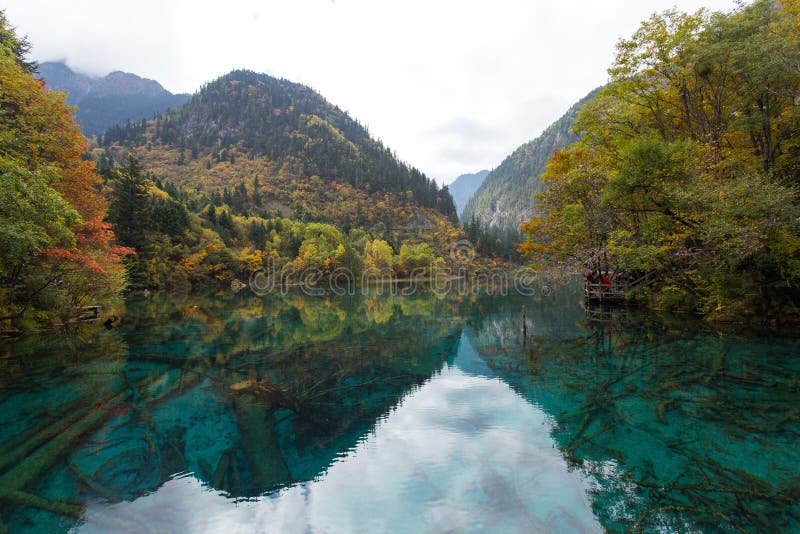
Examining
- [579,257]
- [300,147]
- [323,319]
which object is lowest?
[323,319]

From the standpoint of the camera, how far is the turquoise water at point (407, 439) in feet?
20.4

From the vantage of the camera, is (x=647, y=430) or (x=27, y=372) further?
(x=27, y=372)

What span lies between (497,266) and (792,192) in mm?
118244

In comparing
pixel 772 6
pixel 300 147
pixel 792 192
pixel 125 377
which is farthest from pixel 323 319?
pixel 300 147

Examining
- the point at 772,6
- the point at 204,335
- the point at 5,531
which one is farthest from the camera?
the point at 204,335

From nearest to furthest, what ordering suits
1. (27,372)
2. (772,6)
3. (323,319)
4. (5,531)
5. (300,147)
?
(5,531)
(27,372)
(772,6)
(323,319)
(300,147)

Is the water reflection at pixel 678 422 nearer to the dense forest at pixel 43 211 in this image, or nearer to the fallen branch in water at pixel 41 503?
the fallen branch in water at pixel 41 503

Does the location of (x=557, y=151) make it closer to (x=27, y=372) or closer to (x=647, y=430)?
(x=647, y=430)

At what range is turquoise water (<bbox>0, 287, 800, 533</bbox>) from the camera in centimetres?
622

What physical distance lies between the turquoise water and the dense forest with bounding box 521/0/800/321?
122 inches

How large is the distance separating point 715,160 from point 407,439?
19.2 m

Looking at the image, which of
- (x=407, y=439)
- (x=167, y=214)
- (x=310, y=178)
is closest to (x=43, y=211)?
(x=407, y=439)

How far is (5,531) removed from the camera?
18.6 feet

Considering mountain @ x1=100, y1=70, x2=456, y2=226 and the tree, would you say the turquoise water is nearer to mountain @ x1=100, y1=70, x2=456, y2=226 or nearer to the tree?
the tree
